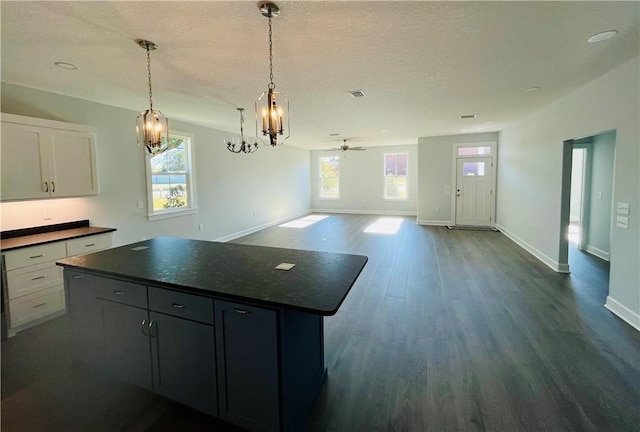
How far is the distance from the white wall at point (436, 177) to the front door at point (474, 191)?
9.1 inches

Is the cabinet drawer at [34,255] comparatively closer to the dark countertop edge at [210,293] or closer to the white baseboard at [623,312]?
the dark countertop edge at [210,293]

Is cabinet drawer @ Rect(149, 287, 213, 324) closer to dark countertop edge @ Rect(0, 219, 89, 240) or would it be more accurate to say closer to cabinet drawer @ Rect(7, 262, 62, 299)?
cabinet drawer @ Rect(7, 262, 62, 299)

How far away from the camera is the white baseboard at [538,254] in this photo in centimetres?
446

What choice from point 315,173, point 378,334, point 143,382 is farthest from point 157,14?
point 315,173

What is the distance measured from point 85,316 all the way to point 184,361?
1.02 meters

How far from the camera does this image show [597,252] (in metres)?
5.28

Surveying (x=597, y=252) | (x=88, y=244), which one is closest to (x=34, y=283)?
(x=88, y=244)

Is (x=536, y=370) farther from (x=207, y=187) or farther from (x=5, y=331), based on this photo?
(x=207, y=187)

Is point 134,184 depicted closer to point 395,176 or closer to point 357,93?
point 357,93

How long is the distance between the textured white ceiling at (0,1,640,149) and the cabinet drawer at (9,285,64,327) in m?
2.28

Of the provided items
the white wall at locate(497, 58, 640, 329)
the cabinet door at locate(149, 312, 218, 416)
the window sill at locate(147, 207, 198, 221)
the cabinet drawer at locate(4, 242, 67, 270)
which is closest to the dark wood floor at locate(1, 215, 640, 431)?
the cabinet door at locate(149, 312, 218, 416)

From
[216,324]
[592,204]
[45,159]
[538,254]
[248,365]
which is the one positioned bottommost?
[538,254]

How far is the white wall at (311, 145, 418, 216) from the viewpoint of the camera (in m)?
10.7

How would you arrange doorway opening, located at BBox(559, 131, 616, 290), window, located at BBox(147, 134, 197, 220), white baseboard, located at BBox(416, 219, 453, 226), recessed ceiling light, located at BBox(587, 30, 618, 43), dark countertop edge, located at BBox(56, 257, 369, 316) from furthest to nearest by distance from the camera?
white baseboard, located at BBox(416, 219, 453, 226) < window, located at BBox(147, 134, 197, 220) < doorway opening, located at BBox(559, 131, 616, 290) < recessed ceiling light, located at BBox(587, 30, 618, 43) < dark countertop edge, located at BBox(56, 257, 369, 316)
